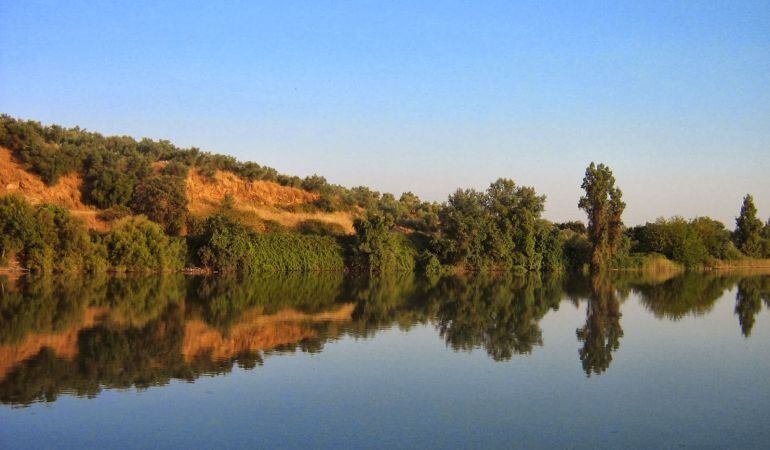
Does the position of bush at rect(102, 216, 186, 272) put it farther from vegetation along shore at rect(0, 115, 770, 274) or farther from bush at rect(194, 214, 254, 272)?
bush at rect(194, 214, 254, 272)

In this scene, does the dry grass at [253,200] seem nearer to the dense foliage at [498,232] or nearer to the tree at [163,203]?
the tree at [163,203]

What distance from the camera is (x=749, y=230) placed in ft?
234

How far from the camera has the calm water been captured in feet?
32.8

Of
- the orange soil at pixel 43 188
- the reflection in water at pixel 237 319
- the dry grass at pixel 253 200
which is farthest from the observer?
the dry grass at pixel 253 200

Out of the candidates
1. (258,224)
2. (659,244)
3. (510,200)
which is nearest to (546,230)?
(510,200)

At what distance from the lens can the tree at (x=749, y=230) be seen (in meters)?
71.1

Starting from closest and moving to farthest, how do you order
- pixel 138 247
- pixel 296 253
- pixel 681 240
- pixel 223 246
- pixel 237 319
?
pixel 237 319
pixel 138 247
pixel 223 246
pixel 296 253
pixel 681 240

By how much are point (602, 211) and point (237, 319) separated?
41924 mm

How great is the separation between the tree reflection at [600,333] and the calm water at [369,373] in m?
0.11

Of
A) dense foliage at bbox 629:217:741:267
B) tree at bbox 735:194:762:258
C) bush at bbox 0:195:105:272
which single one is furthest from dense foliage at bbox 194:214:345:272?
tree at bbox 735:194:762:258

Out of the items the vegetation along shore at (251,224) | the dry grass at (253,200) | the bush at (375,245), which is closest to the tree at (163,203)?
the vegetation along shore at (251,224)

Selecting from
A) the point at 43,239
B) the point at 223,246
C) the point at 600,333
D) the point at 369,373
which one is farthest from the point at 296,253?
the point at 369,373

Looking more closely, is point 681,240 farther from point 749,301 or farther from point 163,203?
point 163,203

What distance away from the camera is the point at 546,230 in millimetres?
57969
